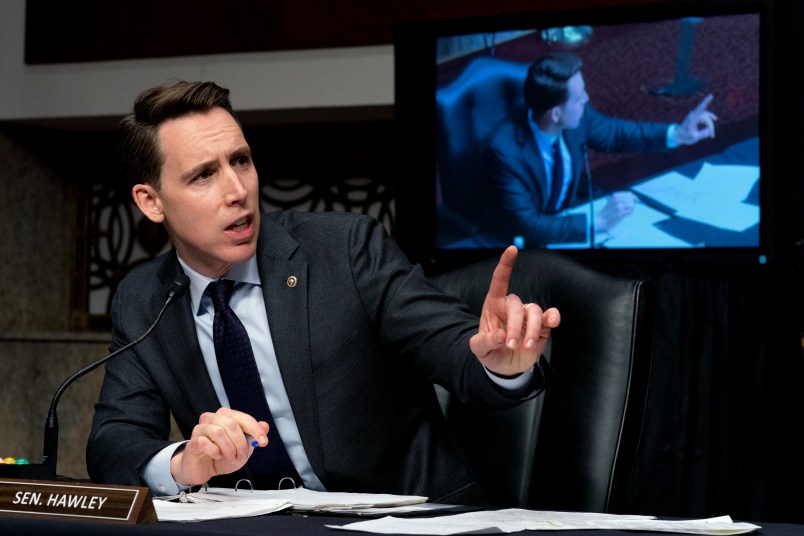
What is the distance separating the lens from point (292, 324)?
1703 millimetres

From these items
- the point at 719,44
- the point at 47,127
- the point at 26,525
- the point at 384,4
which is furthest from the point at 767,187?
the point at 47,127

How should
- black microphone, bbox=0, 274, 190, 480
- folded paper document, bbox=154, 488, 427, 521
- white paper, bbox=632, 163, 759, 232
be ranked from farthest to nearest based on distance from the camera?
white paper, bbox=632, 163, 759, 232 < black microphone, bbox=0, 274, 190, 480 < folded paper document, bbox=154, 488, 427, 521

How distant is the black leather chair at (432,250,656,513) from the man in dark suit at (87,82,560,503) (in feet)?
0.23

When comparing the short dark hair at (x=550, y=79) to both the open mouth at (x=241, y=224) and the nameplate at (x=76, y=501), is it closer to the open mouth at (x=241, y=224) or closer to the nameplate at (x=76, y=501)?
the open mouth at (x=241, y=224)

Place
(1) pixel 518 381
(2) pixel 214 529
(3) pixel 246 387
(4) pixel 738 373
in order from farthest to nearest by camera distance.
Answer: (4) pixel 738 373 < (3) pixel 246 387 < (1) pixel 518 381 < (2) pixel 214 529

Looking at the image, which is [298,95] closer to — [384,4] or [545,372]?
[384,4]

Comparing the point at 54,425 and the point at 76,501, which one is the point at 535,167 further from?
the point at 76,501

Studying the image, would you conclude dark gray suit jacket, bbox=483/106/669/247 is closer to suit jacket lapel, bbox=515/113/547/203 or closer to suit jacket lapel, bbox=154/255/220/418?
suit jacket lapel, bbox=515/113/547/203

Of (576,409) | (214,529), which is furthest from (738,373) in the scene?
(214,529)

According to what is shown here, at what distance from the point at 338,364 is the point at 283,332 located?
10 cm

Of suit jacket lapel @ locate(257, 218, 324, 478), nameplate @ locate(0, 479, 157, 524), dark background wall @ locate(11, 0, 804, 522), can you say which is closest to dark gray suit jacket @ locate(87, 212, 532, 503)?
suit jacket lapel @ locate(257, 218, 324, 478)

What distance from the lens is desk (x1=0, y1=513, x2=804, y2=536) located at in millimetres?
1008

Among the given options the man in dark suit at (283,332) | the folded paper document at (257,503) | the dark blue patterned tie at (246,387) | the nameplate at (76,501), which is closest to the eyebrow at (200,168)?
the man in dark suit at (283,332)

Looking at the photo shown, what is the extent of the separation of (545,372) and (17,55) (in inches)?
139
